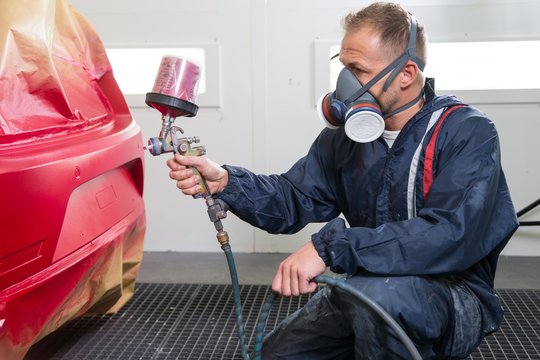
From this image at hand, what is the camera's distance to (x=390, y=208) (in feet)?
6.74

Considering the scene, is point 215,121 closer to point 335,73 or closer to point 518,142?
point 335,73

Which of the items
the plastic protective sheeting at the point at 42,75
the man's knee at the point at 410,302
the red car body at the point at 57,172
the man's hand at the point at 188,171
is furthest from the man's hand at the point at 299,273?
the plastic protective sheeting at the point at 42,75

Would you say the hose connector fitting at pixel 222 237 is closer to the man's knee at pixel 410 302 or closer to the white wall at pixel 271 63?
the man's knee at pixel 410 302

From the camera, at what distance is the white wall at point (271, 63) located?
3.75 metres

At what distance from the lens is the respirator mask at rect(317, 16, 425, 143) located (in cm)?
194

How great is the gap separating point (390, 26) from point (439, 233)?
707 mm

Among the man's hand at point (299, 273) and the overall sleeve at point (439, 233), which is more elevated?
the overall sleeve at point (439, 233)

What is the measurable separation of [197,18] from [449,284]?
2507 mm

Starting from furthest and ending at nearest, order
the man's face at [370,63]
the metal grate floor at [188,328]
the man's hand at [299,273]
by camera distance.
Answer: the metal grate floor at [188,328] → the man's face at [370,63] → the man's hand at [299,273]

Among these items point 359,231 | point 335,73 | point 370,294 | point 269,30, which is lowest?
point 370,294

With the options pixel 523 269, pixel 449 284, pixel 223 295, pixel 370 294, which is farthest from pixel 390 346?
pixel 523 269

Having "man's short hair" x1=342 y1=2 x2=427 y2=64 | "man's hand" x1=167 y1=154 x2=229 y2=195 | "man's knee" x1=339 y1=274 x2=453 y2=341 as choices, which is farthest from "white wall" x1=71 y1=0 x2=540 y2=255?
"man's knee" x1=339 y1=274 x2=453 y2=341

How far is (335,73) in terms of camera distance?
12.8 ft

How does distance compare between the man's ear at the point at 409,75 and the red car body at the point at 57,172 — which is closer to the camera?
the red car body at the point at 57,172
